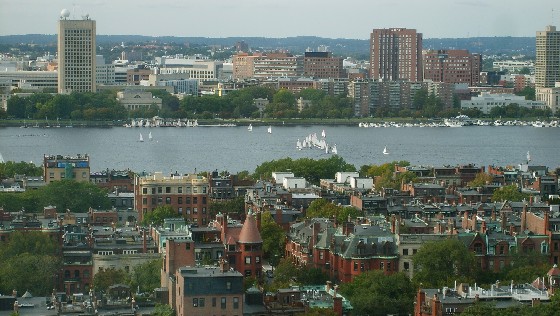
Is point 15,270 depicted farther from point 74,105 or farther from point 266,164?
point 74,105

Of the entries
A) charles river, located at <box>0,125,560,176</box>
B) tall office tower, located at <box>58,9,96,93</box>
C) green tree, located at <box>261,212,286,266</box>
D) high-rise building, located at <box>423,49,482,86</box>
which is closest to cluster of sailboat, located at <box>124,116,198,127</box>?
charles river, located at <box>0,125,560,176</box>

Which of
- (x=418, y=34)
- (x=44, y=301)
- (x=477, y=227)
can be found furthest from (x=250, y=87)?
(x=44, y=301)

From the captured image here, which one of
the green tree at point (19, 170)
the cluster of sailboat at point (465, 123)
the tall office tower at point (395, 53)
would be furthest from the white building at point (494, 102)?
the green tree at point (19, 170)

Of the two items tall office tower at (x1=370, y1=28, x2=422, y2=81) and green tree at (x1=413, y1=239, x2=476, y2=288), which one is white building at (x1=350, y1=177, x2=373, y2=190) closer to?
green tree at (x1=413, y1=239, x2=476, y2=288)

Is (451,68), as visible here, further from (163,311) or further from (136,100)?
(163,311)

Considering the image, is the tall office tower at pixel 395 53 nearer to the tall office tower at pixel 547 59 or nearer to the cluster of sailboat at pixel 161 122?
the tall office tower at pixel 547 59

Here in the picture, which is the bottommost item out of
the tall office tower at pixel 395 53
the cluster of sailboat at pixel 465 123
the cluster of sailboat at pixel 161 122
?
the cluster of sailboat at pixel 465 123
